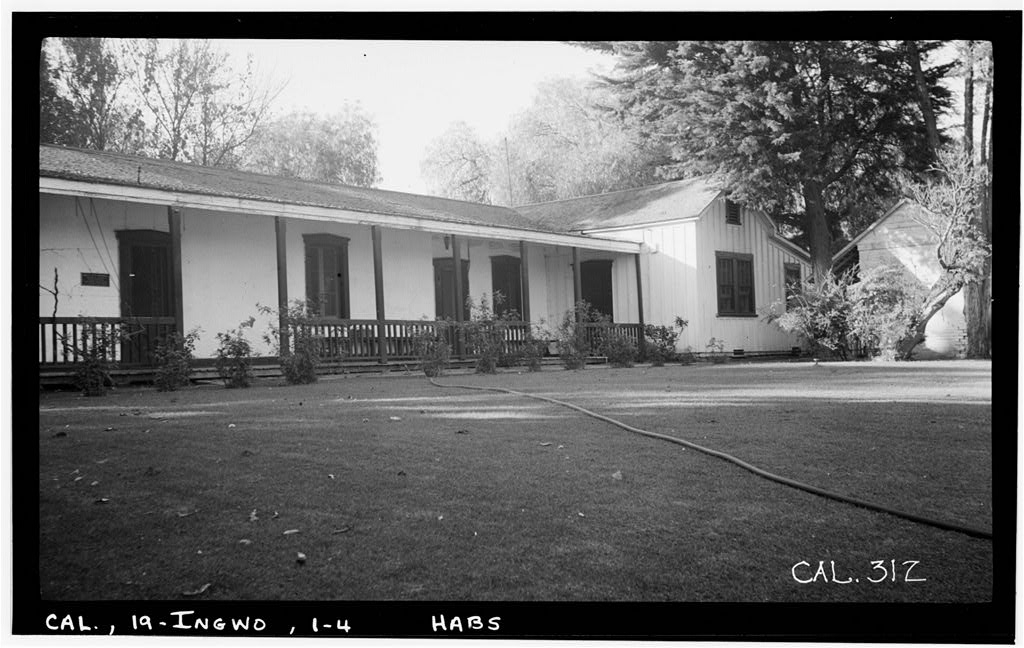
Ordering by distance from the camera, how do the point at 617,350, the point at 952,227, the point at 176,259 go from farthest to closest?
the point at 617,350 < the point at 952,227 < the point at 176,259

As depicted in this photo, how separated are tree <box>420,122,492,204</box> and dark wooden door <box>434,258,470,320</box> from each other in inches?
321

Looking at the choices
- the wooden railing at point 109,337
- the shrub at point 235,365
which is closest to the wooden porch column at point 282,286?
the shrub at point 235,365

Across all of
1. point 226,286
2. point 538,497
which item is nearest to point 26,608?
point 538,497

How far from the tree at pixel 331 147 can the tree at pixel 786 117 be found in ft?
34.7

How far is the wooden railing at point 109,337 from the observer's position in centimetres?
875

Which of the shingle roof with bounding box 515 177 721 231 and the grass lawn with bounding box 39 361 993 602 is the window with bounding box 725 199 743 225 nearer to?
the shingle roof with bounding box 515 177 721 231

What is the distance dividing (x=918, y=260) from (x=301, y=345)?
1214 centimetres

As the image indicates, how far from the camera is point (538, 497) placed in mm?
3543

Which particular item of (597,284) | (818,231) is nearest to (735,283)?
(818,231)

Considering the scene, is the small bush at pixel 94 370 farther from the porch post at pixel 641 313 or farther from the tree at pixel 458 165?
the tree at pixel 458 165

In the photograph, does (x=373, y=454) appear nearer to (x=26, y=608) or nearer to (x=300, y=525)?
(x=300, y=525)

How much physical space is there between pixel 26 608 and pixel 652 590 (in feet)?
7.15

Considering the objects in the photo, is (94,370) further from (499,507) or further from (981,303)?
(981,303)

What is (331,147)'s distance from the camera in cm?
2539
